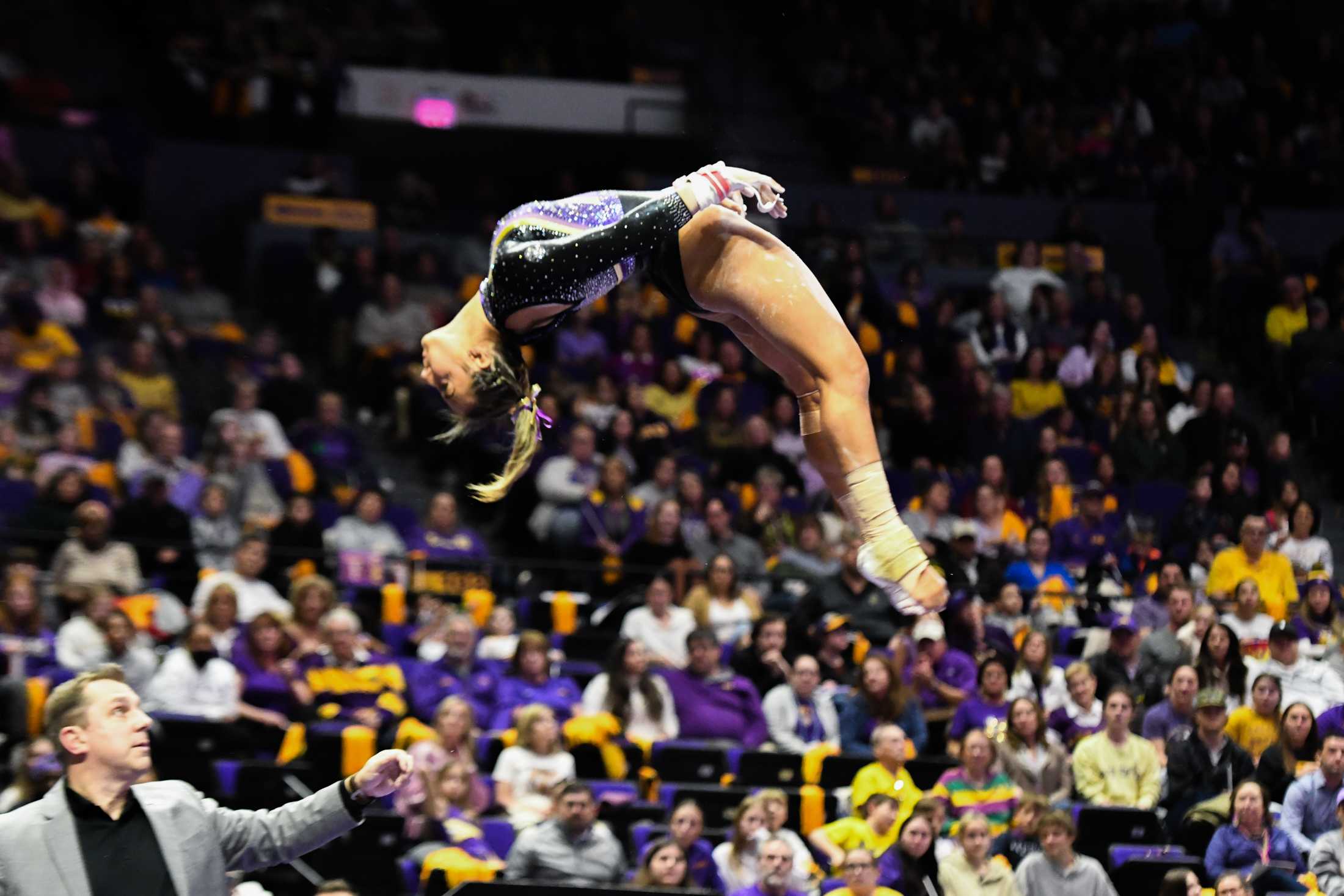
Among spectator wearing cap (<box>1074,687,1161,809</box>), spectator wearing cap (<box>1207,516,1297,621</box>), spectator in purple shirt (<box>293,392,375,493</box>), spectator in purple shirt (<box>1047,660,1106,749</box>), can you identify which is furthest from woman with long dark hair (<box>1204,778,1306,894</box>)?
spectator in purple shirt (<box>293,392,375,493</box>)

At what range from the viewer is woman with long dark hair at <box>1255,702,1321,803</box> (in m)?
8.25

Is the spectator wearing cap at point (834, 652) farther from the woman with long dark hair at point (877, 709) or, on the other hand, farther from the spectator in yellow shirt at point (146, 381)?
the spectator in yellow shirt at point (146, 381)

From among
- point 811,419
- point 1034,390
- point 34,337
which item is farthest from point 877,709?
point 34,337

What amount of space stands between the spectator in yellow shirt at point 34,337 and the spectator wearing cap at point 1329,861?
23.9 feet

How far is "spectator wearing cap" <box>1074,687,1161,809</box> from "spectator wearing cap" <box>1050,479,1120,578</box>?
235cm

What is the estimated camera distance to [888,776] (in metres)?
8.05

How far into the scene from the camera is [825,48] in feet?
52.0

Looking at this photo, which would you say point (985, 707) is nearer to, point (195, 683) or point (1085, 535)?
point (1085, 535)

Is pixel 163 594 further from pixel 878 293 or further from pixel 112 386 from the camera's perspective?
pixel 878 293

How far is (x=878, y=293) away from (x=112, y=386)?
528 cm

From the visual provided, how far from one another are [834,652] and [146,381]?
447 centimetres

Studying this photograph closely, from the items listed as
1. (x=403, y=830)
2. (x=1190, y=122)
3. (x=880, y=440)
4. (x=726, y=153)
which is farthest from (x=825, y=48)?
(x=403, y=830)

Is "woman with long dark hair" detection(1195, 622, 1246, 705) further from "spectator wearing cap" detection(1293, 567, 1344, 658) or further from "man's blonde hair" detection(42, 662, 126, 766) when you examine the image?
"man's blonde hair" detection(42, 662, 126, 766)

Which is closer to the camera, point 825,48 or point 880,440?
point 880,440
